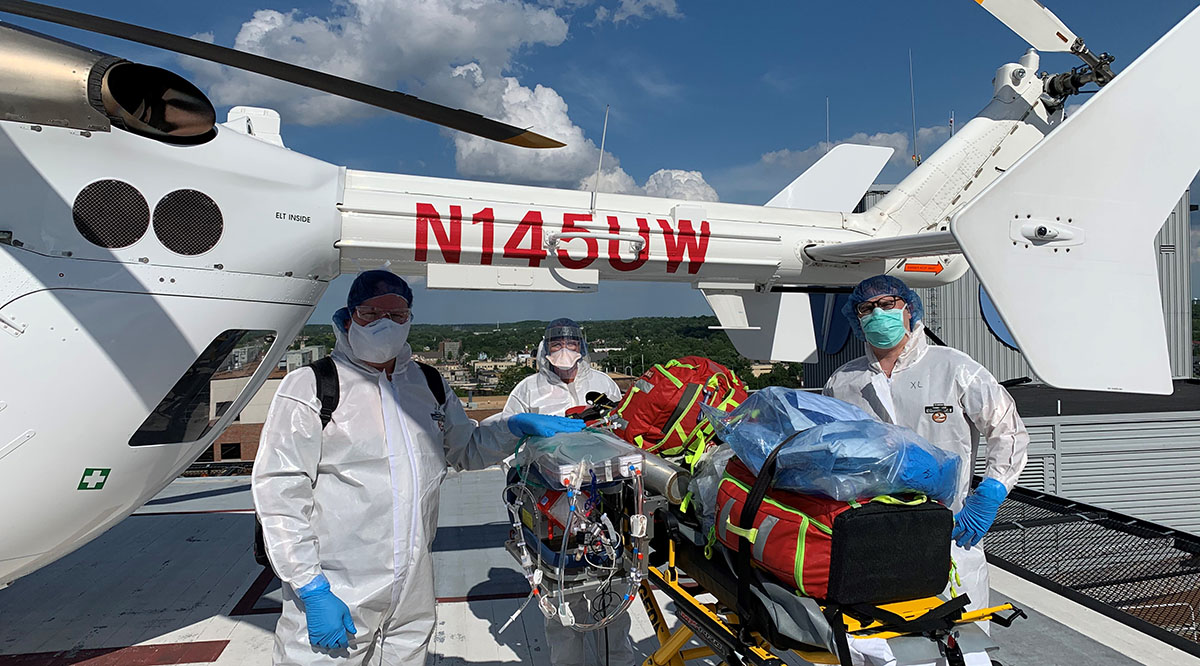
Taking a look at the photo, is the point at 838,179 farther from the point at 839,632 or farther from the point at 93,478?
the point at 93,478

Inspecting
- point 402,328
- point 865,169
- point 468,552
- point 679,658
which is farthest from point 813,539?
point 865,169

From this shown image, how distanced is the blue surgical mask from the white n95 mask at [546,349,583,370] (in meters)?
1.87

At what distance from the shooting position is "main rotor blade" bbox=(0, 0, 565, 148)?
2260 mm

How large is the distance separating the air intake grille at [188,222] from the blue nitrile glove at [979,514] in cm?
379

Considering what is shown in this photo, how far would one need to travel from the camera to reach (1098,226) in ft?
11.0

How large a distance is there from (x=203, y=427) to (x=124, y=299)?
789 millimetres

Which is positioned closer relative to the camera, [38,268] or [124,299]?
[38,268]

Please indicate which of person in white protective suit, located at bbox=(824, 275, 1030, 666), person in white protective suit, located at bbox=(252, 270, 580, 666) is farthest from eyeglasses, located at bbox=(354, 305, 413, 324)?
person in white protective suit, located at bbox=(824, 275, 1030, 666)

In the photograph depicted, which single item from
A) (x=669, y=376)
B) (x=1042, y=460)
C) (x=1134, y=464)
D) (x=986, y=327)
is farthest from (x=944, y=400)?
(x=986, y=327)

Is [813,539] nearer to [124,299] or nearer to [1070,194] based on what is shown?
[1070,194]

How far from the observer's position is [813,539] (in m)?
1.76

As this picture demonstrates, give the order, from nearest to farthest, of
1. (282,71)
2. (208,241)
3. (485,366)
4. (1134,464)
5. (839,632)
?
(839,632) < (282,71) < (208,241) < (1134,464) < (485,366)

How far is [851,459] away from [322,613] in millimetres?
1840

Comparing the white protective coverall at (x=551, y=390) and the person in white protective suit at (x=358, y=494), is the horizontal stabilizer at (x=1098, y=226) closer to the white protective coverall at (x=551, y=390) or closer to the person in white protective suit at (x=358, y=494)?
the white protective coverall at (x=551, y=390)
